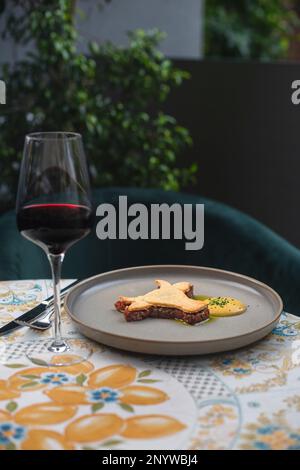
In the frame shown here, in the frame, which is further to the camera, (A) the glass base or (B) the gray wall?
(B) the gray wall

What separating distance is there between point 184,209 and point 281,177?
1.41 m

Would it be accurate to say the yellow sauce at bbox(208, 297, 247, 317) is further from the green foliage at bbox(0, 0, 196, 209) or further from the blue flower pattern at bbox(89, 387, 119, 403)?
the green foliage at bbox(0, 0, 196, 209)

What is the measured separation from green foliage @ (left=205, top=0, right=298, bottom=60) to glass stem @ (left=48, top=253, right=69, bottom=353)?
204 inches

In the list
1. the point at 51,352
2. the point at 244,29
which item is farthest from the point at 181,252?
the point at 244,29

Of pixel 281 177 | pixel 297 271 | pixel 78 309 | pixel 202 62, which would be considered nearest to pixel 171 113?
pixel 202 62

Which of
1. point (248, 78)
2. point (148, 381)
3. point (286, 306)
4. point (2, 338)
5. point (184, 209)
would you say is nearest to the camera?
point (148, 381)

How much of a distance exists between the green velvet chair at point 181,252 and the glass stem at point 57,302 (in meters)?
0.76

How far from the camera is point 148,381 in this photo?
3.02 feet

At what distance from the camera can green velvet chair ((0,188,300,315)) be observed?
175 centimetres

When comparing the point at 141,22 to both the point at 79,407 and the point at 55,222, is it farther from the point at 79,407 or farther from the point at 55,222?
the point at 79,407

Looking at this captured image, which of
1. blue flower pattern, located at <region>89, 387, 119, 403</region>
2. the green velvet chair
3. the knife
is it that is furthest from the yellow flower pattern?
the green velvet chair

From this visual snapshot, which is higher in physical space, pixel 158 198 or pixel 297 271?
pixel 158 198

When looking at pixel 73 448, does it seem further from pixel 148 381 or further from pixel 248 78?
pixel 248 78

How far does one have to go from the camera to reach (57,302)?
975 mm
